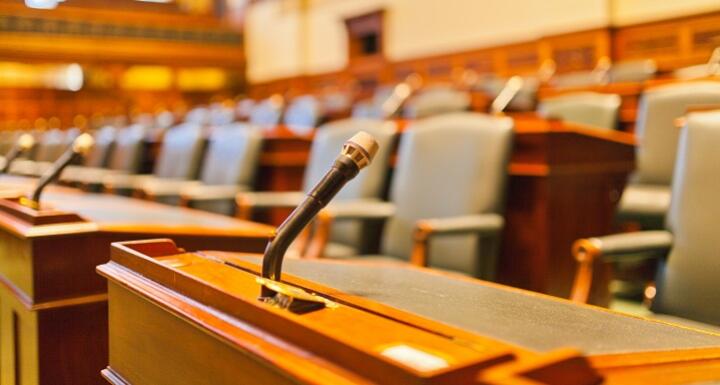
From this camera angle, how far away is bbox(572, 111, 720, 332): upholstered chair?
1117mm

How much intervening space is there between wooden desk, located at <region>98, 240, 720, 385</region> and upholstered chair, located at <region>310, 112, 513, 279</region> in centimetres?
73

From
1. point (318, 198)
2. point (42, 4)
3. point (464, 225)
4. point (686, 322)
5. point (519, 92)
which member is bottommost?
point (686, 322)

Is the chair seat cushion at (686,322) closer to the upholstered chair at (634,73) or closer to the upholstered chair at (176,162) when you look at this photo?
the upholstered chair at (176,162)

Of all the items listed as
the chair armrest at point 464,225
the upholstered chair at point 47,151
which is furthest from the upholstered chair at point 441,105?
the upholstered chair at point 47,151

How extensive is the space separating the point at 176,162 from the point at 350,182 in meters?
1.06

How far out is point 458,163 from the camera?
1637 mm

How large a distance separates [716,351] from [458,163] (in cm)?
112

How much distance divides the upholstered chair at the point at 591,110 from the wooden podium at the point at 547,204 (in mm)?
628

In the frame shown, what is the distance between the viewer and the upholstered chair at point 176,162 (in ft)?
8.80

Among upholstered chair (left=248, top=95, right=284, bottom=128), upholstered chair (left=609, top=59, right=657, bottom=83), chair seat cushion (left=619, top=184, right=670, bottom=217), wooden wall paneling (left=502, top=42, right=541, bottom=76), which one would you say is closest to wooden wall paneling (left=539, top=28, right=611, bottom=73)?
wooden wall paneling (left=502, top=42, right=541, bottom=76)

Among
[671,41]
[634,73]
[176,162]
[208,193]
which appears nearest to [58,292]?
[208,193]

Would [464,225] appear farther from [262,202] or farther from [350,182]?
[262,202]

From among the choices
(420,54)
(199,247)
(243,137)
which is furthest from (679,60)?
(199,247)

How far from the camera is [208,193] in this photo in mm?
2248
